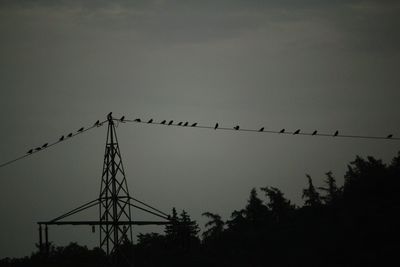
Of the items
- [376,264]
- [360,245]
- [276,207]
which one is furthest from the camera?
[276,207]

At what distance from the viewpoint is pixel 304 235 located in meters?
72.8

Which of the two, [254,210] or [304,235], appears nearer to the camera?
[304,235]

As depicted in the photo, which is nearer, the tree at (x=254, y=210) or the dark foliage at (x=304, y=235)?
A: the dark foliage at (x=304, y=235)

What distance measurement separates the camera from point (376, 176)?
74.1 meters

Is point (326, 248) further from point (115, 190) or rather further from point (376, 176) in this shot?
point (115, 190)

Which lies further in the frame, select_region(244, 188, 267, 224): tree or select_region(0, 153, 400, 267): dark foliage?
select_region(244, 188, 267, 224): tree

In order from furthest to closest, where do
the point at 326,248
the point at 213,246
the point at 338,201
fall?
the point at 213,246
the point at 338,201
the point at 326,248

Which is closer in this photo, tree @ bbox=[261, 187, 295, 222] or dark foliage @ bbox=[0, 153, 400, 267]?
dark foliage @ bbox=[0, 153, 400, 267]

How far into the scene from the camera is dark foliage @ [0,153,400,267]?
59.1m

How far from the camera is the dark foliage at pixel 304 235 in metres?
59.1

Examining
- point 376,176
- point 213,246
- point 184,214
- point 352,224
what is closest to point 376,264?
point 352,224

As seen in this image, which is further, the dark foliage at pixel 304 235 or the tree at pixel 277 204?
the tree at pixel 277 204

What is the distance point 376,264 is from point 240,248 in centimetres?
2722

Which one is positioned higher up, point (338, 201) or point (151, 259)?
point (338, 201)
